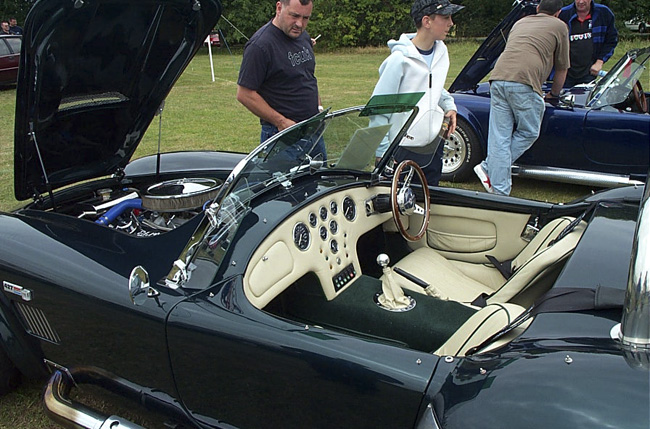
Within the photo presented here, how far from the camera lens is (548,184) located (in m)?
6.16

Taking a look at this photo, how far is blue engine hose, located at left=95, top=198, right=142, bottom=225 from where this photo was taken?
3066 mm

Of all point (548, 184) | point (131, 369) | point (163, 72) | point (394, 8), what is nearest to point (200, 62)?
point (394, 8)

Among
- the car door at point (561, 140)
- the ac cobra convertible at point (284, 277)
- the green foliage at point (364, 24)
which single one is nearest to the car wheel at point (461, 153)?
the car door at point (561, 140)

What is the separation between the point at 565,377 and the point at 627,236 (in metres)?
0.97

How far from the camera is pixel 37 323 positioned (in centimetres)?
248

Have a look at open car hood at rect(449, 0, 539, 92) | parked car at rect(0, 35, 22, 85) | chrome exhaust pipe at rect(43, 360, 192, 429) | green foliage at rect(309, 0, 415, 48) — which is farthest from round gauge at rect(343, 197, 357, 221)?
green foliage at rect(309, 0, 415, 48)

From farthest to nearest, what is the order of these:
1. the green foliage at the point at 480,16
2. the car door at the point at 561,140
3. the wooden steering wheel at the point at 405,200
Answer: the green foliage at the point at 480,16 → the car door at the point at 561,140 → the wooden steering wheel at the point at 405,200

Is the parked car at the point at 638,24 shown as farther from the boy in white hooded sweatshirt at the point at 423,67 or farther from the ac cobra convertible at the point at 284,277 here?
the ac cobra convertible at the point at 284,277

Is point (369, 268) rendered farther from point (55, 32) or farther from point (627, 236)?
point (55, 32)

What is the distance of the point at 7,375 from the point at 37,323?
1.99 ft

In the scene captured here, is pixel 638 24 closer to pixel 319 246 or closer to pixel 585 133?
pixel 585 133

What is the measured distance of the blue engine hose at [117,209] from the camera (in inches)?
121

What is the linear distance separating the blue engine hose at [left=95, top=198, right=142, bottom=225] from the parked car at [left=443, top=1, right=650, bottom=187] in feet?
11.9

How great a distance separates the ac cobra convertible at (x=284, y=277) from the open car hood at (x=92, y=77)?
0.5 inches
